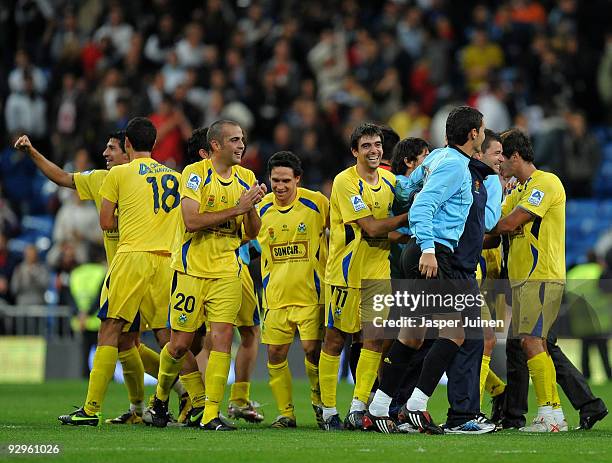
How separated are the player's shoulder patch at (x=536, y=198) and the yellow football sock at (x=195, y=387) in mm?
3255

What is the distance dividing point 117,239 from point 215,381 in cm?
199

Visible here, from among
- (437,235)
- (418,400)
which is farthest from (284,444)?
(437,235)

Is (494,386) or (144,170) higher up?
(144,170)


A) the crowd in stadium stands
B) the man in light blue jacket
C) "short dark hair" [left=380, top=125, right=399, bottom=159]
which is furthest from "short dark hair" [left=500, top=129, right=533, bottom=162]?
the crowd in stadium stands

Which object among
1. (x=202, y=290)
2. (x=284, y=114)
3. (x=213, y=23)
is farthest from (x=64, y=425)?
(x=213, y=23)

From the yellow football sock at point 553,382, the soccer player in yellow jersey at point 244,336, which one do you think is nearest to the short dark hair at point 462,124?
the yellow football sock at point 553,382

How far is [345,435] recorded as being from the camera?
1060 cm

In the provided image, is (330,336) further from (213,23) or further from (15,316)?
(213,23)

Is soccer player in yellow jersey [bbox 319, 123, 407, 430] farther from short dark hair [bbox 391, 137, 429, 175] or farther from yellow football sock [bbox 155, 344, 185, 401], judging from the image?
yellow football sock [bbox 155, 344, 185, 401]

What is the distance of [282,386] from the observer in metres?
11.9

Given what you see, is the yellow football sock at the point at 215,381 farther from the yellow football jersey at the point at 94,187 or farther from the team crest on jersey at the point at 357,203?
the yellow football jersey at the point at 94,187

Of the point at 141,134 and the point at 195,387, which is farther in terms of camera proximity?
the point at 141,134

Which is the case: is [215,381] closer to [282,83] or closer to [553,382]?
[553,382]

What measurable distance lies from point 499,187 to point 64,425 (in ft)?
14.0
